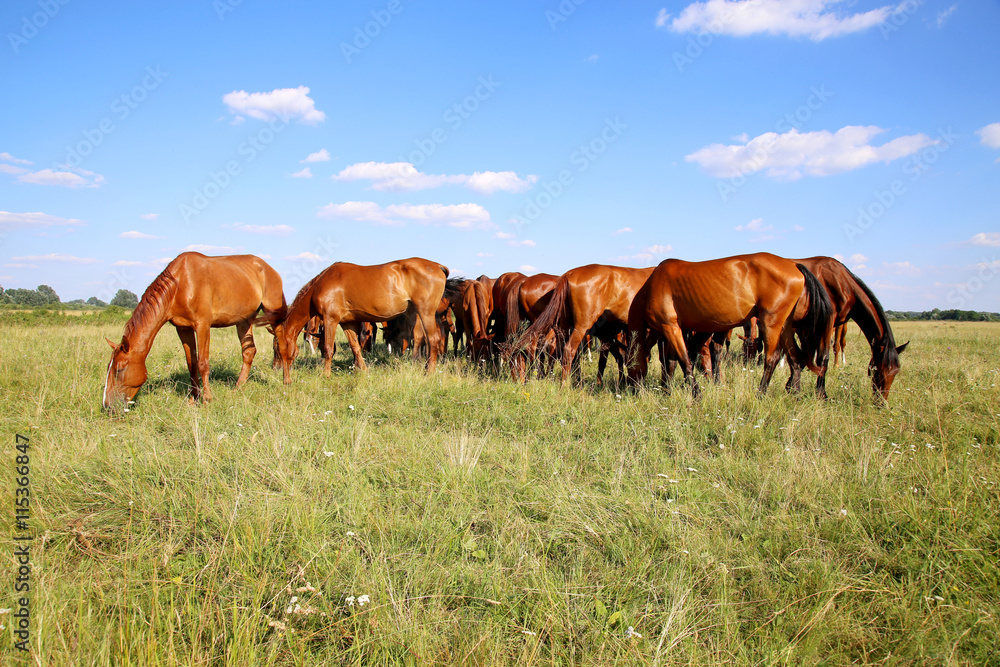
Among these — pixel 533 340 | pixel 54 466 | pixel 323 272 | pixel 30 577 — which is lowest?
pixel 30 577

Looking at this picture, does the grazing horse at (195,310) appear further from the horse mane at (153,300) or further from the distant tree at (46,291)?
the distant tree at (46,291)

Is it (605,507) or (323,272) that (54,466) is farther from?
(323,272)

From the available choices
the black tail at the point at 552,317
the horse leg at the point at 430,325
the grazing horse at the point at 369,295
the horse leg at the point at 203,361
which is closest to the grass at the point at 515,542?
the horse leg at the point at 203,361

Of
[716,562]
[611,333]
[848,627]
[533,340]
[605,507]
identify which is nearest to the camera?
[848,627]

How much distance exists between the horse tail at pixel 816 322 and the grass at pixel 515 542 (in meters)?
1.77

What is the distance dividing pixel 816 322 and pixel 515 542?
18.9 ft

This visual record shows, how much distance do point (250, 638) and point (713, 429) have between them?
13.8 feet

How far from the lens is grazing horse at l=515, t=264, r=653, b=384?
8109 millimetres

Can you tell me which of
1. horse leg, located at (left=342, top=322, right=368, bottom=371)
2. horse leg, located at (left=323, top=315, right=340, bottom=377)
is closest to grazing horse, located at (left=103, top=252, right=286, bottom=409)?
horse leg, located at (left=323, top=315, right=340, bottom=377)

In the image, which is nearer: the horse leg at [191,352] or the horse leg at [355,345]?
the horse leg at [191,352]

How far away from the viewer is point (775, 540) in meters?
2.95

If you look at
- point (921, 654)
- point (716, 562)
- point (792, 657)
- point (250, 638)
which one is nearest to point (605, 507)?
point (716, 562)

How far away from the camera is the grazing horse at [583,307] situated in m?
8.11

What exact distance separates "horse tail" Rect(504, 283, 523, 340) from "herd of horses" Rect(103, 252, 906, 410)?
21 millimetres
